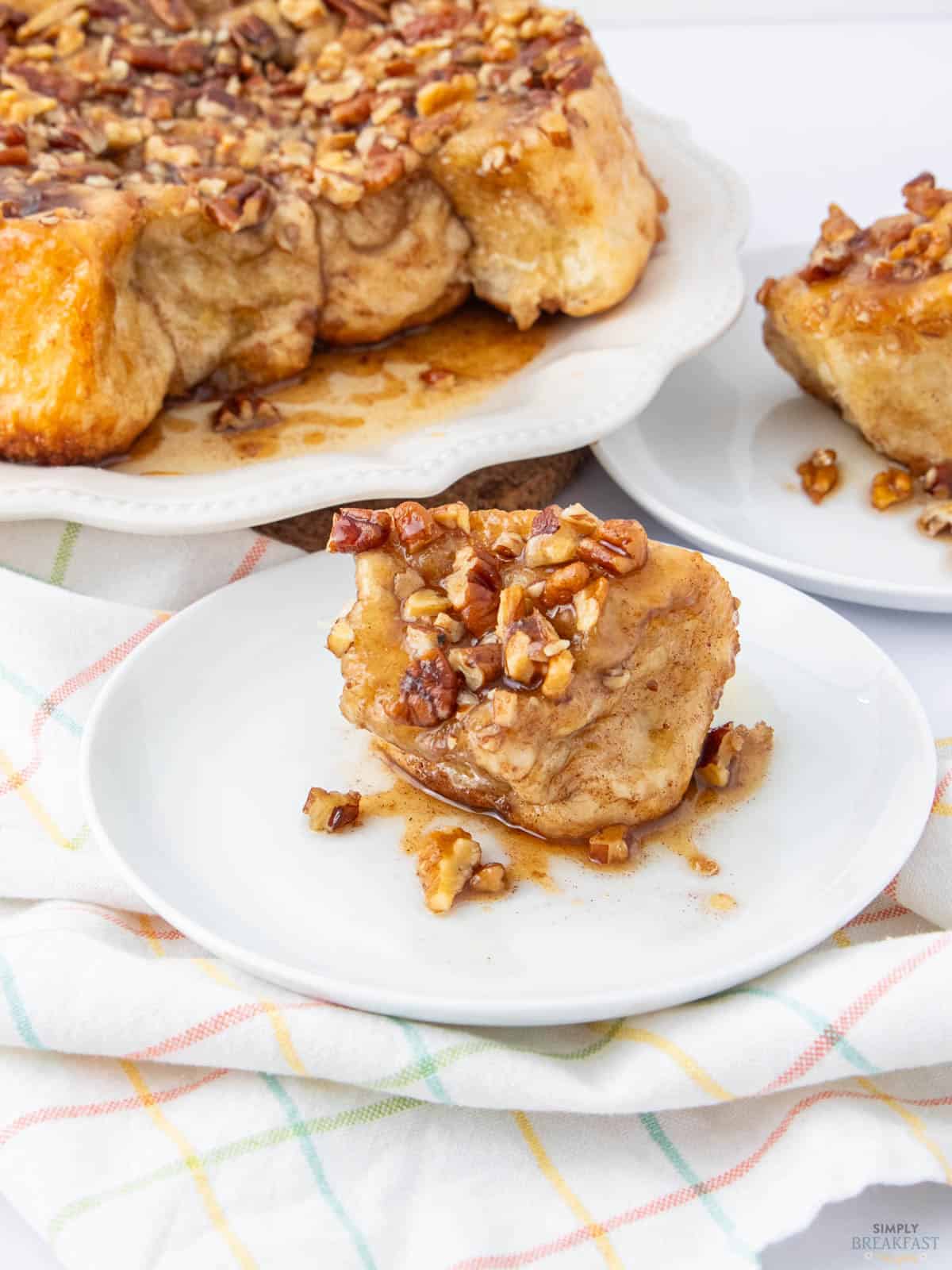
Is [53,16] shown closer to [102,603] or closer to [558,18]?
[558,18]

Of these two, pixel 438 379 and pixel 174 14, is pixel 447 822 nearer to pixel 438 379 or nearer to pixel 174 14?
pixel 438 379

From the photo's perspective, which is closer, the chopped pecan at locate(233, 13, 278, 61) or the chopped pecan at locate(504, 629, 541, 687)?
the chopped pecan at locate(504, 629, 541, 687)

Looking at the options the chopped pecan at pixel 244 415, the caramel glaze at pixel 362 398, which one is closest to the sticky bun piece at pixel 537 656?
the caramel glaze at pixel 362 398

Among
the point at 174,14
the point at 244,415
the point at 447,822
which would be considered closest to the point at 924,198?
the point at 244,415

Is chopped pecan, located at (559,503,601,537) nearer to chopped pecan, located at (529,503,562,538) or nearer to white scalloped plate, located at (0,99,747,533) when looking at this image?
chopped pecan, located at (529,503,562,538)

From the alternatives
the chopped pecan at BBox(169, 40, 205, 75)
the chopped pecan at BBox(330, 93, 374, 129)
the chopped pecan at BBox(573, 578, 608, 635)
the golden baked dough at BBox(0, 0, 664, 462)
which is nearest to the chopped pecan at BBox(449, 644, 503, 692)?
the chopped pecan at BBox(573, 578, 608, 635)

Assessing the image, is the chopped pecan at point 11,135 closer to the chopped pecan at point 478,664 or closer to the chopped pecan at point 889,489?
the chopped pecan at point 478,664

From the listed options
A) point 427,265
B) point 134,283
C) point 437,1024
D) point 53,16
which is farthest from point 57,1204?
point 53,16
